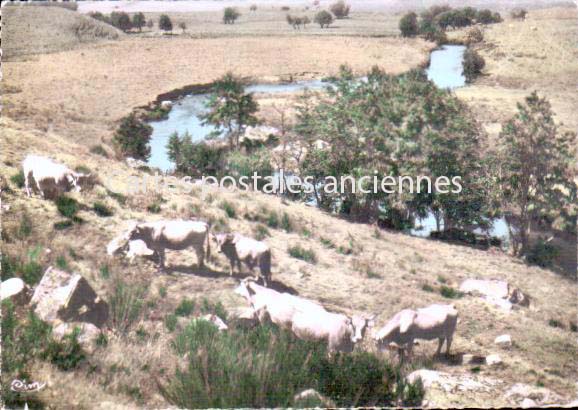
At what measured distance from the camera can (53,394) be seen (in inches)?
183

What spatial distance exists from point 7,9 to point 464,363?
6952mm

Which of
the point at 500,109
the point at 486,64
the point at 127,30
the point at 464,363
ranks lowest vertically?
the point at 464,363

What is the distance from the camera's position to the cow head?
5859mm

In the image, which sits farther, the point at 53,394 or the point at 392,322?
the point at 392,322

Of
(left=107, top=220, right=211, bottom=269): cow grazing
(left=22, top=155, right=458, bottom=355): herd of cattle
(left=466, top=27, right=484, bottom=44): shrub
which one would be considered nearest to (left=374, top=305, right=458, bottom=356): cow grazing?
(left=22, top=155, right=458, bottom=355): herd of cattle

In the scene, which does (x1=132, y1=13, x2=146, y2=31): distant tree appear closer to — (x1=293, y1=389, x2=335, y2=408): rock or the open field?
the open field

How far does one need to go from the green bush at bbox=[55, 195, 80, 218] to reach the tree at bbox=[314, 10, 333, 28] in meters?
4.01

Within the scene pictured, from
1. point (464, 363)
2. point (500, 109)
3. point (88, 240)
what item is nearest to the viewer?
point (464, 363)

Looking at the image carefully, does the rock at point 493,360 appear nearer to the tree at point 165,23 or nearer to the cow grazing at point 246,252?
the cow grazing at point 246,252

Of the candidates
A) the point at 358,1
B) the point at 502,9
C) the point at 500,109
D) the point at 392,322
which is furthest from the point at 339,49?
the point at 392,322

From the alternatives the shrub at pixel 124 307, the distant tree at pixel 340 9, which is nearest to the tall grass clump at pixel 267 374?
the shrub at pixel 124 307

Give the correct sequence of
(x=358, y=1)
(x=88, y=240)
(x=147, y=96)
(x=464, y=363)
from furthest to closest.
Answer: (x=147, y=96) → (x=358, y=1) → (x=88, y=240) → (x=464, y=363)

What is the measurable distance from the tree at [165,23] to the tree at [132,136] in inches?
52.0

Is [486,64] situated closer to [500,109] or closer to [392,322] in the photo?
[500,109]
